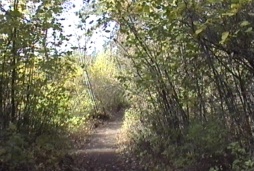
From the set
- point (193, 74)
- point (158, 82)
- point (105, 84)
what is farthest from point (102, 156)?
point (105, 84)

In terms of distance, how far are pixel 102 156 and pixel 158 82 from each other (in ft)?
14.1

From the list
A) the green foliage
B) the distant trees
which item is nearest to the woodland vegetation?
the distant trees

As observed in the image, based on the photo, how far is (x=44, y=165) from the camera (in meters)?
8.73

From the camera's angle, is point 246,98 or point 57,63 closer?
point 246,98

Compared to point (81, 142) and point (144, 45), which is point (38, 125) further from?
point (81, 142)

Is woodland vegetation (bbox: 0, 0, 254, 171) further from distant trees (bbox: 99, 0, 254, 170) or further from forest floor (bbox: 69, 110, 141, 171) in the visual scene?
forest floor (bbox: 69, 110, 141, 171)

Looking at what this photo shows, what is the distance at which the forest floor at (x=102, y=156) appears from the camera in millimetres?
10337

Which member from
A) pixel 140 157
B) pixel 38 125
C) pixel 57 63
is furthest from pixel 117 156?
pixel 57 63

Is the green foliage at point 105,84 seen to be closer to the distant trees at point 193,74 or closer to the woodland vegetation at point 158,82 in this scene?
the woodland vegetation at point 158,82

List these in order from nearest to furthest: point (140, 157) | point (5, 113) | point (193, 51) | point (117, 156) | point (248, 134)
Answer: point (248, 134) → point (193, 51) → point (5, 113) → point (140, 157) → point (117, 156)

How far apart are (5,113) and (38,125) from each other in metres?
1.29

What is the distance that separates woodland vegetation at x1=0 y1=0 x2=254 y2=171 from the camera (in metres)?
5.96

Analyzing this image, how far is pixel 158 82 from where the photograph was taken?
8945 mm

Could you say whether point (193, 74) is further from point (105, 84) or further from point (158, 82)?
point (105, 84)
